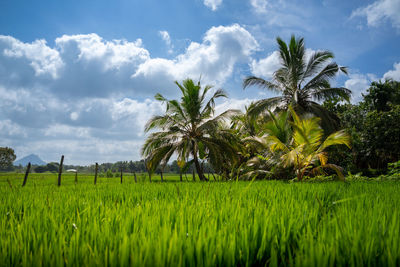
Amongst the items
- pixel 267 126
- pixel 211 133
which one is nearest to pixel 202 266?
pixel 267 126

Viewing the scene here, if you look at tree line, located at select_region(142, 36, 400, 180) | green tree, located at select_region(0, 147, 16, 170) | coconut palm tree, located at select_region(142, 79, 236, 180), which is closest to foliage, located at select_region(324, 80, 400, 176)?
tree line, located at select_region(142, 36, 400, 180)

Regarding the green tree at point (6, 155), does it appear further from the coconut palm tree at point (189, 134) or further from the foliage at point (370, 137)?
the foliage at point (370, 137)

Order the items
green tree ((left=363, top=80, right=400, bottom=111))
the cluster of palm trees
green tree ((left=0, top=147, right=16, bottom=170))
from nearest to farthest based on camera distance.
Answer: the cluster of palm trees < green tree ((left=363, top=80, right=400, bottom=111)) < green tree ((left=0, top=147, right=16, bottom=170))

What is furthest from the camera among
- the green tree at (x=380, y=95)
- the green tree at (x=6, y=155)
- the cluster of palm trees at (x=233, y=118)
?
the green tree at (x=6, y=155)

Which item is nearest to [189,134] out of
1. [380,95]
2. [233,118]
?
[233,118]

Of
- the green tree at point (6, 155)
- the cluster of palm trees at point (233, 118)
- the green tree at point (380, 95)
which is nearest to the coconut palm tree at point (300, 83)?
the cluster of palm trees at point (233, 118)

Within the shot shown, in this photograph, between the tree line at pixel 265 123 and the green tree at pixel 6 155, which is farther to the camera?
the green tree at pixel 6 155

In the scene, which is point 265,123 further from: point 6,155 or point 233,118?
point 6,155

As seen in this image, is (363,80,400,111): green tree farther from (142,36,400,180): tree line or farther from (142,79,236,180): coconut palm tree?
(142,79,236,180): coconut palm tree

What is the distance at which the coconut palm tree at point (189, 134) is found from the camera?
11477 mm

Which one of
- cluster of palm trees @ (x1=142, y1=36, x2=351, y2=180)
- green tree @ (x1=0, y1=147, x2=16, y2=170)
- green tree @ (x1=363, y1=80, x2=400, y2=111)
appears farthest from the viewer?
green tree @ (x1=0, y1=147, x2=16, y2=170)

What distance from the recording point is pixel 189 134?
12.3m

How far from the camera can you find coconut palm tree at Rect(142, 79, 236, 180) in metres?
11.5

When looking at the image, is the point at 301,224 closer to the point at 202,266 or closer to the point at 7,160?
the point at 202,266
